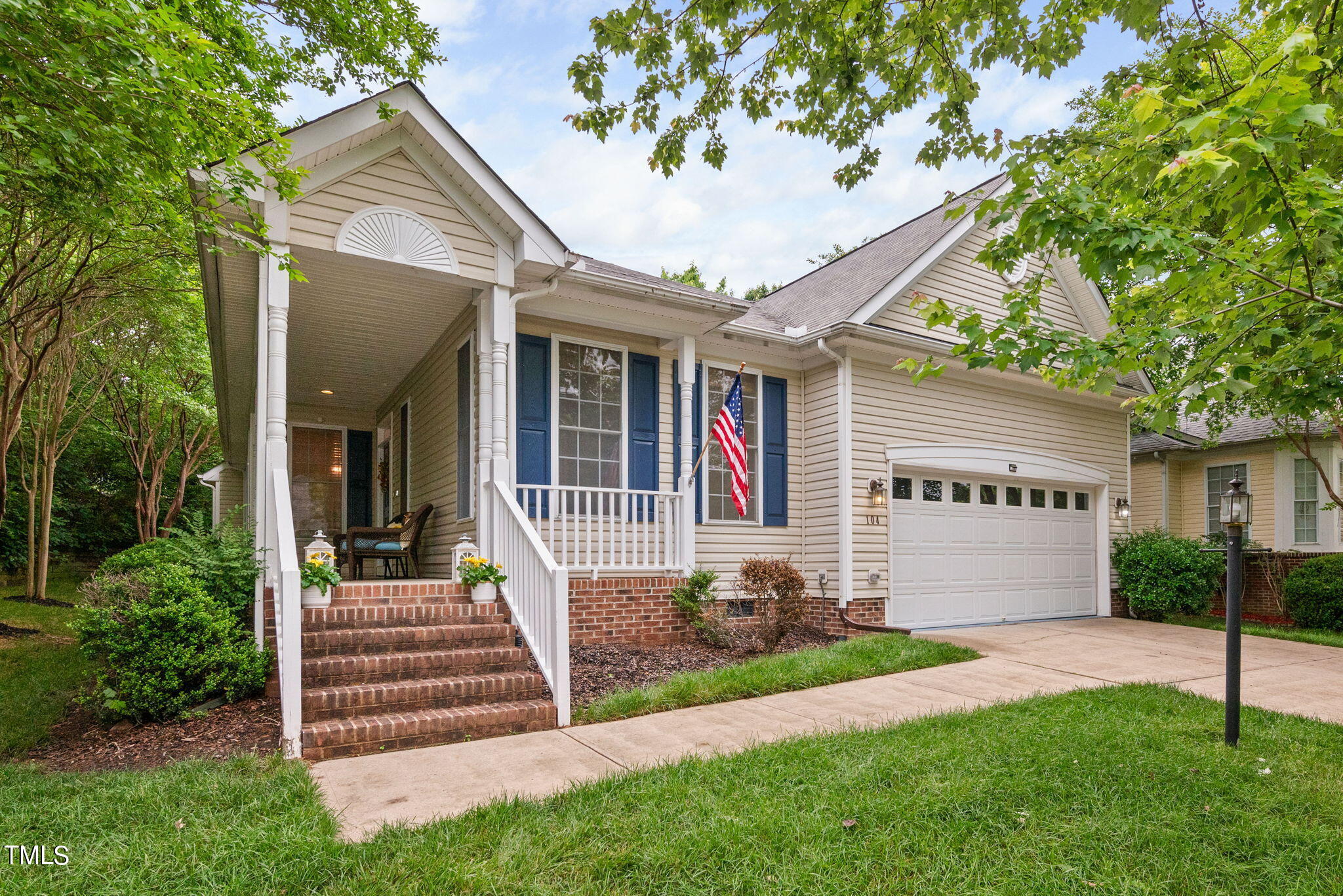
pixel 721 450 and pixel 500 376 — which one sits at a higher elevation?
pixel 500 376

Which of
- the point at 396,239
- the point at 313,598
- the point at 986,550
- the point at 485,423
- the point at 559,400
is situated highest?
the point at 396,239

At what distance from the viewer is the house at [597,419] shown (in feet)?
20.3

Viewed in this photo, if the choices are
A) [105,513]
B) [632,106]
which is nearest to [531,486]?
[632,106]

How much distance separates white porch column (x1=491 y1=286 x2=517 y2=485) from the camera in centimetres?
678

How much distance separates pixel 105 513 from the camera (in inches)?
818

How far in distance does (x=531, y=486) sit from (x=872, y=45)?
4.58 metres

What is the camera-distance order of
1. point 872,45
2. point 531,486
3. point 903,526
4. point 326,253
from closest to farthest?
point 872,45, point 326,253, point 531,486, point 903,526

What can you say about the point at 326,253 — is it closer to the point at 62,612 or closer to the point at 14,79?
the point at 14,79

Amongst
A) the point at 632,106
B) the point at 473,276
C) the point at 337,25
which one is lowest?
the point at 473,276

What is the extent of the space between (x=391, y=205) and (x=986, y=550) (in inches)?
A: 342

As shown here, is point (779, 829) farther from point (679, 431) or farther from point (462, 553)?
point (679, 431)

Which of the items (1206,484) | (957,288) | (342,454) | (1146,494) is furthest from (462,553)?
(1206,484)

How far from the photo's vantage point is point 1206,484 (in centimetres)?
1608

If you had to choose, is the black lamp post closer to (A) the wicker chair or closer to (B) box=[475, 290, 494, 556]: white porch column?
(B) box=[475, 290, 494, 556]: white porch column
